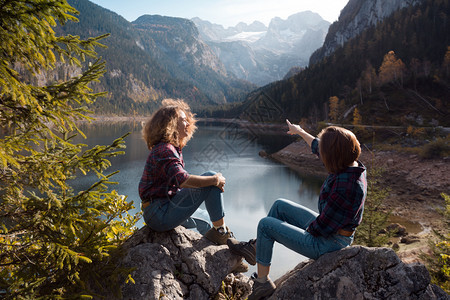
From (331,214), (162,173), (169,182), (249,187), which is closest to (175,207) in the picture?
(169,182)

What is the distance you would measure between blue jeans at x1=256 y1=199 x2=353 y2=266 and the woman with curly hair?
2.61ft

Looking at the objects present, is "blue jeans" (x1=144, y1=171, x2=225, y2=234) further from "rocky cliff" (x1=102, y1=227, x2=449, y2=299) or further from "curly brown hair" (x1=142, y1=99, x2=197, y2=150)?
"curly brown hair" (x1=142, y1=99, x2=197, y2=150)

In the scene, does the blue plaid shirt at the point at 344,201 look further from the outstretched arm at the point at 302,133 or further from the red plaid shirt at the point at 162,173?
the red plaid shirt at the point at 162,173

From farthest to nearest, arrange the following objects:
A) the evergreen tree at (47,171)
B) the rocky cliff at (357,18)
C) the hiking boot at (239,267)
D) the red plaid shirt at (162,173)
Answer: the rocky cliff at (357,18), the hiking boot at (239,267), the red plaid shirt at (162,173), the evergreen tree at (47,171)

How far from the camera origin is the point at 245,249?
146 inches

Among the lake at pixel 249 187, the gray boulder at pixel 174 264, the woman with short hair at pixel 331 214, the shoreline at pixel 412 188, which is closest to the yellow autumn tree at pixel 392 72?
the shoreline at pixel 412 188

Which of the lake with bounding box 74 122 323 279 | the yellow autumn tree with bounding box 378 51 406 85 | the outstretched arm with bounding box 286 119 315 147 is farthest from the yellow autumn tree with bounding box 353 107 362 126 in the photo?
the outstretched arm with bounding box 286 119 315 147

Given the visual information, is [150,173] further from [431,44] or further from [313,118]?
[431,44]

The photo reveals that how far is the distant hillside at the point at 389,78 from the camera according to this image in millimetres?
46156

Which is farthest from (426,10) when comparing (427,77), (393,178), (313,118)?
(393,178)

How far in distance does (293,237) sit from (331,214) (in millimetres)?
513

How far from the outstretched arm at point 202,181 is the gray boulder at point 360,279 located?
1.40 meters

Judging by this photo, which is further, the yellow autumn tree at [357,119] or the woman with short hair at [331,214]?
the yellow autumn tree at [357,119]

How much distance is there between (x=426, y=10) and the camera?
69688 millimetres
